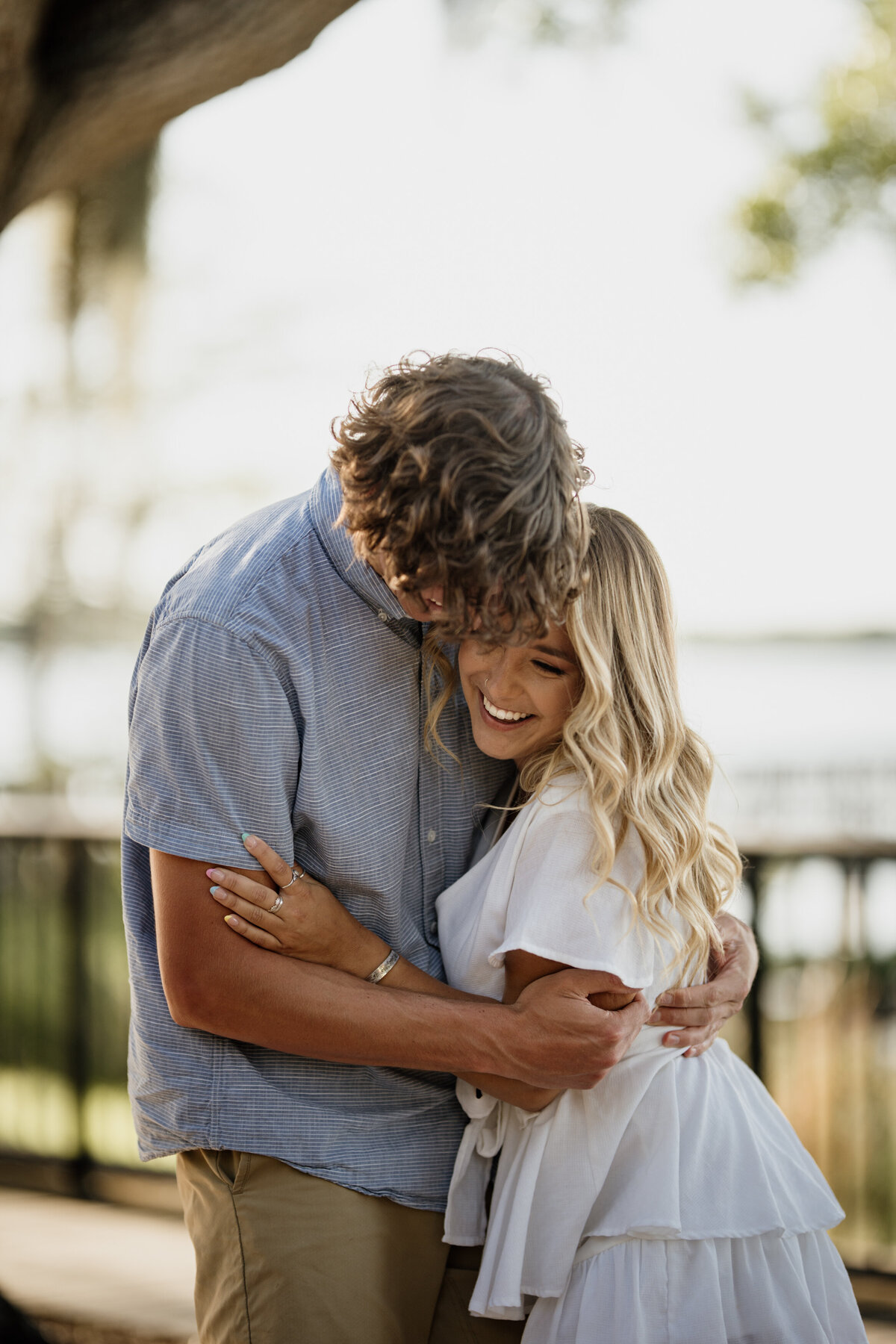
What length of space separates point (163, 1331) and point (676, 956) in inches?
89.4

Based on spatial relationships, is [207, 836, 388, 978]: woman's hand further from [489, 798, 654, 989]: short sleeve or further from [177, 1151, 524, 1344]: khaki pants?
[177, 1151, 524, 1344]: khaki pants

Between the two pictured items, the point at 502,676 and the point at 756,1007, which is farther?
the point at 756,1007

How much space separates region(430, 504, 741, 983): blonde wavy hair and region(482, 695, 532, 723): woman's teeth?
77mm

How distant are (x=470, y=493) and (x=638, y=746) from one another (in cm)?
57

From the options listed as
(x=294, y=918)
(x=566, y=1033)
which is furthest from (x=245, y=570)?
(x=566, y=1033)

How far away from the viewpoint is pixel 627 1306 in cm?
179

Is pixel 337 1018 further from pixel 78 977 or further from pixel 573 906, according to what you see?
pixel 78 977

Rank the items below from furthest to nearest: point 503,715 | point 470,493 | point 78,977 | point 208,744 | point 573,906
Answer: point 78,977, point 503,715, point 573,906, point 208,744, point 470,493

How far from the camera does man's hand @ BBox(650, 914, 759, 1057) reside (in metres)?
1.95

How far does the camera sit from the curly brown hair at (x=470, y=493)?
158cm

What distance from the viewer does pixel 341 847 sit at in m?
1.85

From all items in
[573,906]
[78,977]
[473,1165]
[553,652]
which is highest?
[553,652]

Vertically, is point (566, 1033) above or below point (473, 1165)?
above

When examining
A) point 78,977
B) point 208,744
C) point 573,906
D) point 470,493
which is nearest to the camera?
point 470,493
